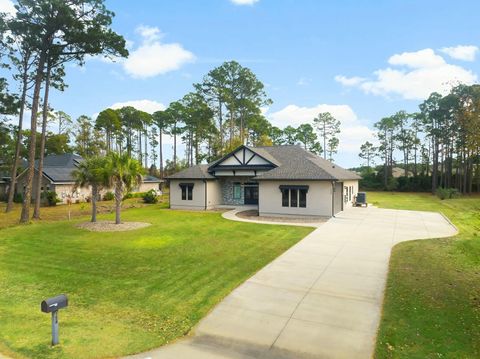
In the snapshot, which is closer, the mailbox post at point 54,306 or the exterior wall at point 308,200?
the mailbox post at point 54,306

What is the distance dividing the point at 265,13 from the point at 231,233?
40.0 feet

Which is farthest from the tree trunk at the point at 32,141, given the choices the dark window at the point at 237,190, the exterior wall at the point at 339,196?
the exterior wall at the point at 339,196

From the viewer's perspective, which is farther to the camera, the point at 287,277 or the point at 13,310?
the point at 287,277

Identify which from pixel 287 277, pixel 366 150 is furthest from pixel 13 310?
pixel 366 150

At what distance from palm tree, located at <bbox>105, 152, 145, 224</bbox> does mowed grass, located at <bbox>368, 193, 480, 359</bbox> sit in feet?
48.9

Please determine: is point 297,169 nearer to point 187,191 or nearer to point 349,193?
point 349,193

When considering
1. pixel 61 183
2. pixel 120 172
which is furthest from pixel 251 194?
pixel 61 183

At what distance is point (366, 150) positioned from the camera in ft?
230

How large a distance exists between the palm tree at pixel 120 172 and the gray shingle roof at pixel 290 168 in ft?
29.2

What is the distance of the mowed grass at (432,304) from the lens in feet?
18.7

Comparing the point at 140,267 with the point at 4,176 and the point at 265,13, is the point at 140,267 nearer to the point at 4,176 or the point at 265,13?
the point at 265,13

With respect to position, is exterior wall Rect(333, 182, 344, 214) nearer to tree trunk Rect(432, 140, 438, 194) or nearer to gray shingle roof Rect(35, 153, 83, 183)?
gray shingle roof Rect(35, 153, 83, 183)

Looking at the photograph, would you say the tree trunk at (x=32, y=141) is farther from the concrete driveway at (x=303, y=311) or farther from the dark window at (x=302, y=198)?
the dark window at (x=302, y=198)

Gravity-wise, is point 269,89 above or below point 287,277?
above
